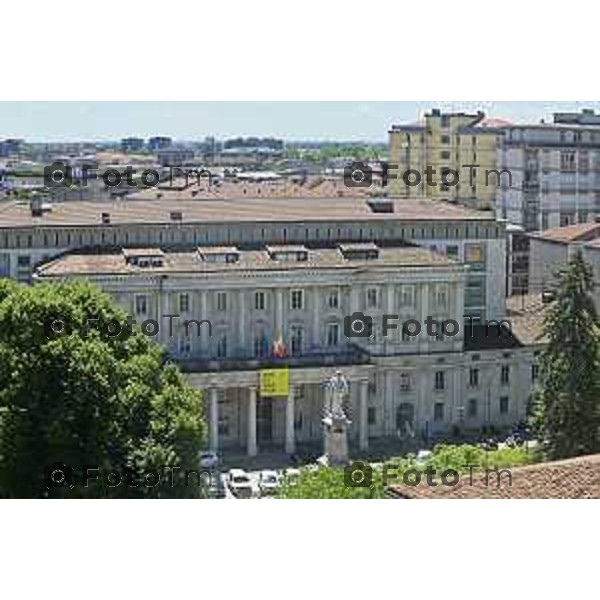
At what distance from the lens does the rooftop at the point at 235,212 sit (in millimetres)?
21859

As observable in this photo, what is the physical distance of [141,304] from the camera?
20844 millimetres

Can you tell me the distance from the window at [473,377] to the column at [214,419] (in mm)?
4201

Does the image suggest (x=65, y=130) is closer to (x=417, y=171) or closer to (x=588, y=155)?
(x=417, y=171)

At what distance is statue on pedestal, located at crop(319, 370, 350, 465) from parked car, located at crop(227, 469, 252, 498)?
3.48 ft

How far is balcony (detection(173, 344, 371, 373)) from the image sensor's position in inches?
829

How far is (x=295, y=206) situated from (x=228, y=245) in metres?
2.21

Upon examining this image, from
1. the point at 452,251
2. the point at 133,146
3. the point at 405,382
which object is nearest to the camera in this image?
the point at 405,382

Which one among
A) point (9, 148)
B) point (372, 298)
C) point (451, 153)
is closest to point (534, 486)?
point (372, 298)

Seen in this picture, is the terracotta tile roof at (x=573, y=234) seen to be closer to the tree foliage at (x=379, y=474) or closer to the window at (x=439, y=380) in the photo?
the window at (x=439, y=380)

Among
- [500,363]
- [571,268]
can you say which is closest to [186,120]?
[500,363]

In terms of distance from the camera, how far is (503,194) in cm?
3144

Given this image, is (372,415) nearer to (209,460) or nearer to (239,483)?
(209,460)

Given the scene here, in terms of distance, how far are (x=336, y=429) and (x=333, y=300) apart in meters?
3.13

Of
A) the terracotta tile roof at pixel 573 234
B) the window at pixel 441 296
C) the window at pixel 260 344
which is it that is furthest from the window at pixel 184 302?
the terracotta tile roof at pixel 573 234
